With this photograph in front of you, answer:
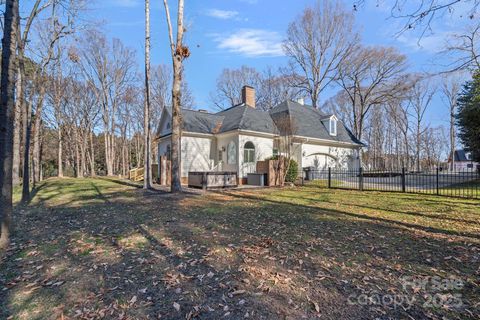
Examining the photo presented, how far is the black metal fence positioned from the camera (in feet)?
38.3

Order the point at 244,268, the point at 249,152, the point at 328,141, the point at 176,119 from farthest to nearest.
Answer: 1. the point at 328,141
2. the point at 249,152
3. the point at 176,119
4. the point at 244,268

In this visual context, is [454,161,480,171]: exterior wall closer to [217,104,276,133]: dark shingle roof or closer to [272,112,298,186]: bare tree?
[272,112,298,186]: bare tree

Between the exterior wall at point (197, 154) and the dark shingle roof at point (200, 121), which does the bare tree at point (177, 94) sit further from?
the dark shingle roof at point (200, 121)

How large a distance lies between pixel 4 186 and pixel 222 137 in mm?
13629

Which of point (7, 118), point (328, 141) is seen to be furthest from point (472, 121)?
point (7, 118)

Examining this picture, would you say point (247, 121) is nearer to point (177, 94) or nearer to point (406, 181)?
point (177, 94)

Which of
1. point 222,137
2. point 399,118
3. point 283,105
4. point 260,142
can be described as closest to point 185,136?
point 222,137

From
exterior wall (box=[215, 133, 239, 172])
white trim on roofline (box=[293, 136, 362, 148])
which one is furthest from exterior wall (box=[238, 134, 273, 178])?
white trim on roofline (box=[293, 136, 362, 148])

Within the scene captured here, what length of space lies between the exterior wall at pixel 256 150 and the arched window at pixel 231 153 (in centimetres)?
47

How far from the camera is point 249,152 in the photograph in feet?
56.8

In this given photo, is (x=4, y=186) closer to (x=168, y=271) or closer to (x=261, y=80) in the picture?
(x=168, y=271)

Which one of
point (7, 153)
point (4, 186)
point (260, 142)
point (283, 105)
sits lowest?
point (4, 186)

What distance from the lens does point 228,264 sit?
379 cm

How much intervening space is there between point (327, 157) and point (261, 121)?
7.00 meters
